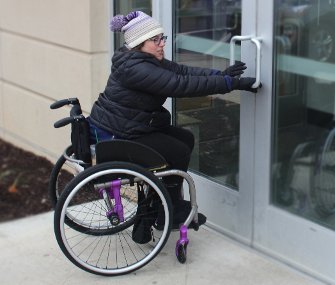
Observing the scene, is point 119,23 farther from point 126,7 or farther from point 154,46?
point 126,7

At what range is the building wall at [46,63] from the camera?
17.9 feet

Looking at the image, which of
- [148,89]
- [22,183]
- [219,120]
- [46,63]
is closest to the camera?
[148,89]

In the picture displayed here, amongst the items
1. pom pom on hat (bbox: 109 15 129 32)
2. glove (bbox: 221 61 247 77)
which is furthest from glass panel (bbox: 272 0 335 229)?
pom pom on hat (bbox: 109 15 129 32)

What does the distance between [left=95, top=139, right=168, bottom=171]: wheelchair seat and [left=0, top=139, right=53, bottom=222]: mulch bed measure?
60.9 inches

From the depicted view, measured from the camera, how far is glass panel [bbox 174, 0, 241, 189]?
449 centimetres

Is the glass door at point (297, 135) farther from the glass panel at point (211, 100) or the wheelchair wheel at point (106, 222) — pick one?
the wheelchair wheel at point (106, 222)

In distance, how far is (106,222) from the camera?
15.6 feet

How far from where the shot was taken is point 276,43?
4.06 metres

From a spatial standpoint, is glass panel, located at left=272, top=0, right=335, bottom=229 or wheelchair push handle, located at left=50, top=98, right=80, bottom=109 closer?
glass panel, located at left=272, top=0, right=335, bottom=229

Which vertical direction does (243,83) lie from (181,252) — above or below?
above

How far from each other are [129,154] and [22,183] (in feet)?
7.12

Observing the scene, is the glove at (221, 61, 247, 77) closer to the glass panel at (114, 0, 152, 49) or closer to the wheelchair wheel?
the wheelchair wheel

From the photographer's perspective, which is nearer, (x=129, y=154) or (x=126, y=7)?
(x=129, y=154)

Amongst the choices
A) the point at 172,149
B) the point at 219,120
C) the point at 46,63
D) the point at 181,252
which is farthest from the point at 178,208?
the point at 46,63
